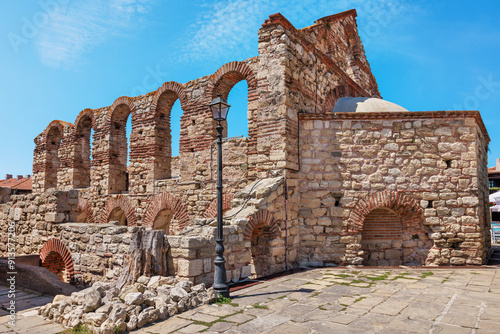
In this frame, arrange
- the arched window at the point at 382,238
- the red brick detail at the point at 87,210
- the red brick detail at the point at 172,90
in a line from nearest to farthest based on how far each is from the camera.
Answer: the arched window at the point at 382,238, the red brick detail at the point at 172,90, the red brick detail at the point at 87,210

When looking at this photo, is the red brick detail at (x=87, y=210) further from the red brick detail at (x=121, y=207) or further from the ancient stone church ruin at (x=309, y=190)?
the ancient stone church ruin at (x=309, y=190)

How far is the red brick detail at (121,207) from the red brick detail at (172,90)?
3315mm

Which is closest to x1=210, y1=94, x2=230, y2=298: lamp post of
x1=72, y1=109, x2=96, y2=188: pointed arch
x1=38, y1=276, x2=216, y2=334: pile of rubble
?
x1=38, y1=276, x2=216, y2=334: pile of rubble

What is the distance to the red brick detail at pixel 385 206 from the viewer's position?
8.60 m

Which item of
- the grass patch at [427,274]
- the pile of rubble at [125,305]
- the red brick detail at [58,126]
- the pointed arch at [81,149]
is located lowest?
the grass patch at [427,274]

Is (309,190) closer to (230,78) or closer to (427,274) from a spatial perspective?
(427,274)

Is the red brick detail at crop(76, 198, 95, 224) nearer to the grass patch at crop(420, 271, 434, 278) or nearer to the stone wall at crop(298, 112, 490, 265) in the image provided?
the stone wall at crop(298, 112, 490, 265)

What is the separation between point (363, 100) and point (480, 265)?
535 centimetres

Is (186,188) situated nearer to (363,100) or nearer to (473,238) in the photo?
(363,100)

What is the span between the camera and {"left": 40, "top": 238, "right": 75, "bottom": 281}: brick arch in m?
8.14

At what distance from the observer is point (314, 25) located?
11156 mm

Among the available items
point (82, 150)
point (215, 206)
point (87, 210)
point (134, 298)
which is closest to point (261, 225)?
point (215, 206)

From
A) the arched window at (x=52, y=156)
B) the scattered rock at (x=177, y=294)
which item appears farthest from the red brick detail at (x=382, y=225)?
the arched window at (x=52, y=156)

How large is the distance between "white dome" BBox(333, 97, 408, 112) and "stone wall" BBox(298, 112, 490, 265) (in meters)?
1.50
